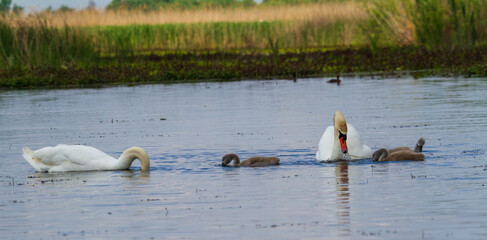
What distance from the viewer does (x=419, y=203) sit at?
1032 cm

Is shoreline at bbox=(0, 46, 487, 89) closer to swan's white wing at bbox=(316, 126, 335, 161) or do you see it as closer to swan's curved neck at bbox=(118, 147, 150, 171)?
swan's white wing at bbox=(316, 126, 335, 161)

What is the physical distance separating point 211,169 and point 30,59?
84.9 feet

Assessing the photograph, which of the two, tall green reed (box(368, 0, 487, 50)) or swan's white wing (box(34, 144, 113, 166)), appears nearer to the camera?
swan's white wing (box(34, 144, 113, 166))

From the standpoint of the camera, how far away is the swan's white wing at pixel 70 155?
14180mm

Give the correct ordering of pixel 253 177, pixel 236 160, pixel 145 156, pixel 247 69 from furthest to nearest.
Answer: pixel 247 69
pixel 236 160
pixel 145 156
pixel 253 177

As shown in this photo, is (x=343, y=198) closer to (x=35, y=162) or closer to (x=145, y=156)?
(x=145, y=156)

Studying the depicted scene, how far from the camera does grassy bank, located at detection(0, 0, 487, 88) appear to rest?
36438 millimetres

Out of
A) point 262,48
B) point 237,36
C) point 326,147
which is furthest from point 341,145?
→ point 237,36

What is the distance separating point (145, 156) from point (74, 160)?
43.6 inches

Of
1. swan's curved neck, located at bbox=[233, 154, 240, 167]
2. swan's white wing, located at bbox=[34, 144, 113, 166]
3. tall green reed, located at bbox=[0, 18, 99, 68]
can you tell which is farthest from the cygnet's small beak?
tall green reed, located at bbox=[0, 18, 99, 68]

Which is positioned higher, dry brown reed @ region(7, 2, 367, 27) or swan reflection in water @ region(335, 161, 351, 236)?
dry brown reed @ region(7, 2, 367, 27)

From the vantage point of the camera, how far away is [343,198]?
10859mm

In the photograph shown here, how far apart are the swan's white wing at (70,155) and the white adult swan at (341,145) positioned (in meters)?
2.91

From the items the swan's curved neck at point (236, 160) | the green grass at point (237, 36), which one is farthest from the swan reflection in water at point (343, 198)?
the green grass at point (237, 36)
